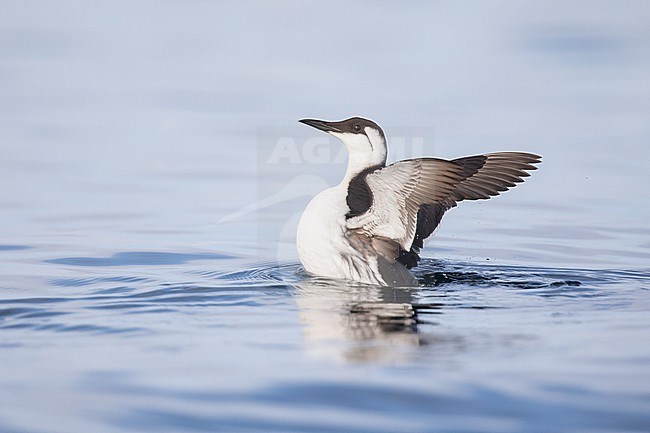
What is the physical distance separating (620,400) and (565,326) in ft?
4.97

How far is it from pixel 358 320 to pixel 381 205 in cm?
142

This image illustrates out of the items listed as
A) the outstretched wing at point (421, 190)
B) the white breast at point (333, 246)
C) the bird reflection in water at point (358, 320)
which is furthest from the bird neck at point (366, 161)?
the bird reflection in water at point (358, 320)

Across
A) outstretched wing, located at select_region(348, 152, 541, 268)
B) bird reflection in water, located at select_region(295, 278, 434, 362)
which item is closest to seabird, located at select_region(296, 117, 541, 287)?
outstretched wing, located at select_region(348, 152, 541, 268)

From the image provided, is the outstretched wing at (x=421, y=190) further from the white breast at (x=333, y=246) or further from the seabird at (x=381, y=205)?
the white breast at (x=333, y=246)

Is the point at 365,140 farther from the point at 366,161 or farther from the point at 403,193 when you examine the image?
the point at 403,193

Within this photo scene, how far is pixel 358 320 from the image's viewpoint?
666 cm

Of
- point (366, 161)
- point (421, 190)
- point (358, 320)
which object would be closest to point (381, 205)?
point (421, 190)

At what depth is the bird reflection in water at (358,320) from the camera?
5820 mm

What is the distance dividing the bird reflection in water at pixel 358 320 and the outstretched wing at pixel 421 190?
436 mm

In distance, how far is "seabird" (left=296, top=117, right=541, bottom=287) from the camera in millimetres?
7570

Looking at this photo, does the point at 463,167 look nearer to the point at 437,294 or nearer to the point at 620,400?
the point at 437,294

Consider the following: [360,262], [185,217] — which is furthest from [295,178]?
[360,262]

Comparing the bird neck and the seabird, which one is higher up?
the bird neck

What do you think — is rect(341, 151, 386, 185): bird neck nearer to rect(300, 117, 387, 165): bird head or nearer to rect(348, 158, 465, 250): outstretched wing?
rect(300, 117, 387, 165): bird head
